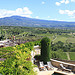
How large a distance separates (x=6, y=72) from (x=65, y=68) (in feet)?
18.6

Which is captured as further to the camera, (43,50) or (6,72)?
(43,50)

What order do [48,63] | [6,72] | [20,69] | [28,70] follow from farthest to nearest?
1. [48,63]
2. [28,70]
3. [20,69]
4. [6,72]

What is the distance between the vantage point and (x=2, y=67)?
4.38 meters

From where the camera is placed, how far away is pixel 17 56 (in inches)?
204

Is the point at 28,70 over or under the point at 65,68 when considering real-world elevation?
over

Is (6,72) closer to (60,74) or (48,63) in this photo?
(60,74)

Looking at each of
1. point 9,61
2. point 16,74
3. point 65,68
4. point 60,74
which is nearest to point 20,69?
point 16,74

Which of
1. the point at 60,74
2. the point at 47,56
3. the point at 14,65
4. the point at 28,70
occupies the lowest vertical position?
the point at 60,74

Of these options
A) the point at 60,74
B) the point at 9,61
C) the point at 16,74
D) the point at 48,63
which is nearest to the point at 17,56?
the point at 9,61

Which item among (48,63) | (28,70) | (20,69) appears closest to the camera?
(20,69)

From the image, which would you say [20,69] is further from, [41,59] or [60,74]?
[41,59]

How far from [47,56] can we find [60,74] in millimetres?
2239

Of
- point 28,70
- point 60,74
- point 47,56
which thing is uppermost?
point 28,70

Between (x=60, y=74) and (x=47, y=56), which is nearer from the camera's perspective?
(x=60, y=74)
